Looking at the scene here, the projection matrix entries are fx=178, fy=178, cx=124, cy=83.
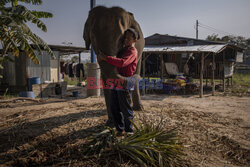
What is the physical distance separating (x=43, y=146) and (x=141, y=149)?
1.65 metres

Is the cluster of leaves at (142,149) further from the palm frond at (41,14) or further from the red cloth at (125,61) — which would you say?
the palm frond at (41,14)

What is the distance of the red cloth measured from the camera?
260 cm

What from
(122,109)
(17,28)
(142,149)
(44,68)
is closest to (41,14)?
(17,28)

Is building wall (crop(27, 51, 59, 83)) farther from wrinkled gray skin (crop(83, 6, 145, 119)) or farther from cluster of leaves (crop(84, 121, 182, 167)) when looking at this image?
cluster of leaves (crop(84, 121, 182, 167))

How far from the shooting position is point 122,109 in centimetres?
284

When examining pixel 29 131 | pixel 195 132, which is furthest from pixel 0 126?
pixel 195 132

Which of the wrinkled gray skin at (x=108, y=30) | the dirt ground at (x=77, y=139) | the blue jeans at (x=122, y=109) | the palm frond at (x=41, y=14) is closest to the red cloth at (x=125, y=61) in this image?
the wrinkled gray skin at (x=108, y=30)

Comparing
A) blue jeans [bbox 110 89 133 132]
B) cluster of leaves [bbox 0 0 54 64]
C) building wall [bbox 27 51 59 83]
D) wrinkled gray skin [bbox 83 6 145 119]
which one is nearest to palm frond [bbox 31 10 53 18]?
cluster of leaves [bbox 0 0 54 64]

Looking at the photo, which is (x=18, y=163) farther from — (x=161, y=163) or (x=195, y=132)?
(x=195, y=132)

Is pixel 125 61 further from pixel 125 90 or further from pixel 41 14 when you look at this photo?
pixel 41 14

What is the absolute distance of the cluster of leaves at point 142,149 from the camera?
7.68 ft

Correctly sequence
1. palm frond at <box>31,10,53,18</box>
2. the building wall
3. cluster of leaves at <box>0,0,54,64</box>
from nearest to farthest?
cluster of leaves at <box>0,0,54,64</box> → palm frond at <box>31,10,53,18</box> → the building wall

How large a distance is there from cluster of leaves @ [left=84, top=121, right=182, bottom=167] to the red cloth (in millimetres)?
982

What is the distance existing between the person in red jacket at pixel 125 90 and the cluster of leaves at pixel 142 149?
0.32 meters
